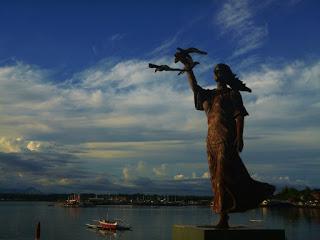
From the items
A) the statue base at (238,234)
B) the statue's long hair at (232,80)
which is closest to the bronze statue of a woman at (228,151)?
the statue's long hair at (232,80)

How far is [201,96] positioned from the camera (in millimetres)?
13562

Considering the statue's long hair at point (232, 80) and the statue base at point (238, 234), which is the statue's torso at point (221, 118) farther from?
the statue base at point (238, 234)

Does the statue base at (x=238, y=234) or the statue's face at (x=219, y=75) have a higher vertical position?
the statue's face at (x=219, y=75)

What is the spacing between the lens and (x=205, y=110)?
1351cm

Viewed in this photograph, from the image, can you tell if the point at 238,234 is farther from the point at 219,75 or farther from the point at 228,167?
the point at 219,75

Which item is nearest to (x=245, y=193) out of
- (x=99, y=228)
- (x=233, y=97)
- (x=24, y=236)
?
(x=233, y=97)

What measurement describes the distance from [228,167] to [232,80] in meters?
2.24

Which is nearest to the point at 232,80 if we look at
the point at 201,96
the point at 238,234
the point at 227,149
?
the point at 201,96

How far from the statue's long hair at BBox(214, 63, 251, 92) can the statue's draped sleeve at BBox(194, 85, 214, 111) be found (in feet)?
1.73

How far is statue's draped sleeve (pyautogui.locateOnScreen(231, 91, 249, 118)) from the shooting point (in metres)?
12.9

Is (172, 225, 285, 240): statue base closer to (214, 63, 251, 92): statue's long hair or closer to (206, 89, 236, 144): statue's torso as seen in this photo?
(206, 89, 236, 144): statue's torso

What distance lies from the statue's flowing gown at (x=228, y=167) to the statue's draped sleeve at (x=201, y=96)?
14.1 inches

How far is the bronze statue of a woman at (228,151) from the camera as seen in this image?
12484 mm

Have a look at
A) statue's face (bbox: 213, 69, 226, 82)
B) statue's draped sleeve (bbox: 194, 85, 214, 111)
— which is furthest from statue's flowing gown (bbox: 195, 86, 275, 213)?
statue's face (bbox: 213, 69, 226, 82)
